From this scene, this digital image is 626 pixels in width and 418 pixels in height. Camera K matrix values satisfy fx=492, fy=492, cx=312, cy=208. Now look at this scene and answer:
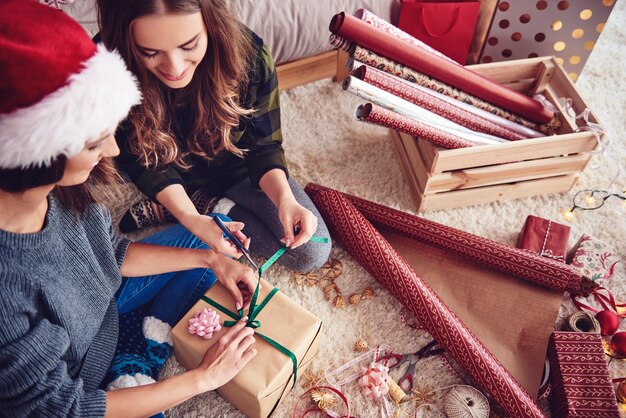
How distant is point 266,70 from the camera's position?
46.8 inches

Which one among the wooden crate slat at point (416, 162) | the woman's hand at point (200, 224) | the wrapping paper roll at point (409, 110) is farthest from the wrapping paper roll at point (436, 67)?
the woman's hand at point (200, 224)

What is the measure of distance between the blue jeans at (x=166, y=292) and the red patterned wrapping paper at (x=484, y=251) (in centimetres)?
50

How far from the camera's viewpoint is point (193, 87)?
1.12m

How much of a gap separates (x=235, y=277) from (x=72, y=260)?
0.34 meters

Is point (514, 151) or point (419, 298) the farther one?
point (514, 151)

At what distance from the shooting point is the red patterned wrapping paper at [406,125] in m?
1.27

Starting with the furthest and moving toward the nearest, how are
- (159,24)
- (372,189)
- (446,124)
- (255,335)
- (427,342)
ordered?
(372,189)
(446,124)
(427,342)
(255,335)
(159,24)

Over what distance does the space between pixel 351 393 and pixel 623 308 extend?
2.53 feet

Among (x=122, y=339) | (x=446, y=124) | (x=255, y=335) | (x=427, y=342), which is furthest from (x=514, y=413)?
(x=122, y=339)

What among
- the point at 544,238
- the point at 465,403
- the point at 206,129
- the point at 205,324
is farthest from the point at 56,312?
the point at 544,238

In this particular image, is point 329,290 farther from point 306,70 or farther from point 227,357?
point 306,70

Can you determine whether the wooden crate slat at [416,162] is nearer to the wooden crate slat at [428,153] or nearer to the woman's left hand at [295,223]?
the wooden crate slat at [428,153]

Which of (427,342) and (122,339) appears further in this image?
(427,342)

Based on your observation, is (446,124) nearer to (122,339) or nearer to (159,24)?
(159,24)
